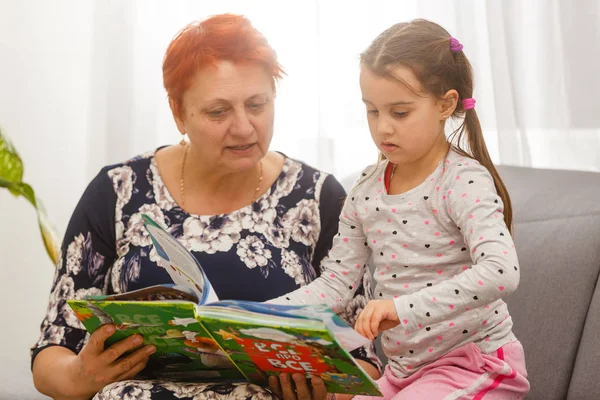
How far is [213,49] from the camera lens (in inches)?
60.9

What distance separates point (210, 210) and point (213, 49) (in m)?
0.33

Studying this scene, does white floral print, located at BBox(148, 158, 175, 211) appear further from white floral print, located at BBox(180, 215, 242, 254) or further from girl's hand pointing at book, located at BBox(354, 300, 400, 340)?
girl's hand pointing at book, located at BBox(354, 300, 400, 340)

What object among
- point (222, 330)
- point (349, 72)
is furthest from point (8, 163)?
point (222, 330)

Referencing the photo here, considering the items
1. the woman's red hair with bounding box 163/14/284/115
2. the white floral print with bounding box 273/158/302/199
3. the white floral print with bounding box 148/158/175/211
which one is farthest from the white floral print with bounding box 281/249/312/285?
the woman's red hair with bounding box 163/14/284/115

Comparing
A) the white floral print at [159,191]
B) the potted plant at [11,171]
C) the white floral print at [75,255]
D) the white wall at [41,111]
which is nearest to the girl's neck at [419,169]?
the white floral print at [159,191]

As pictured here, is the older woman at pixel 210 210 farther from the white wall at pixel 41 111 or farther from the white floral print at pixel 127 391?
the white wall at pixel 41 111

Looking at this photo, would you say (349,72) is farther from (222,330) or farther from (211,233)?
(222,330)

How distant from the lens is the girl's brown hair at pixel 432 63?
4.08 ft

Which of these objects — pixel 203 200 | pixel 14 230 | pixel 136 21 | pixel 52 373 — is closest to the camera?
pixel 52 373

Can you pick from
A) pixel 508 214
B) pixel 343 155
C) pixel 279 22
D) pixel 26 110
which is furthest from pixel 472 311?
pixel 26 110

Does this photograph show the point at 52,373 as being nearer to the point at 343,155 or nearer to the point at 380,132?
the point at 380,132

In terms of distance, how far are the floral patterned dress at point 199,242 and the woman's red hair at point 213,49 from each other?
0.80 ft

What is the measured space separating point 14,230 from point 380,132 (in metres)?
2.03

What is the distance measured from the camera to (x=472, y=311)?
1.27m
